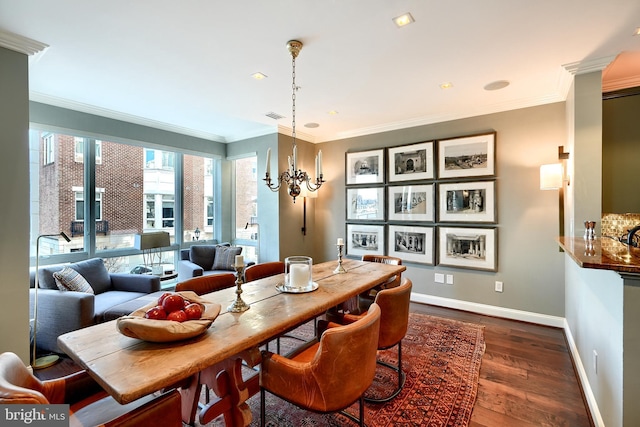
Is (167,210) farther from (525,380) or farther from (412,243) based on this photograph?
(525,380)

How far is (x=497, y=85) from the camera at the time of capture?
310 centimetres

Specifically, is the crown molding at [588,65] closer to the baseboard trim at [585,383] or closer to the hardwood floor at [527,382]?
the baseboard trim at [585,383]

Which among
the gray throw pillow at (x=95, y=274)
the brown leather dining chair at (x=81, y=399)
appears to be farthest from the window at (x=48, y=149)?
the brown leather dining chair at (x=81, y=399)

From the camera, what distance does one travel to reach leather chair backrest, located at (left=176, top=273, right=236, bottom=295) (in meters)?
2.15

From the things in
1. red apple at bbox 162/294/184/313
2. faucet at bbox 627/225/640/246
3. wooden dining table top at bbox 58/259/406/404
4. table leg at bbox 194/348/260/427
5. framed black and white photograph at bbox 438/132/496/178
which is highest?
framed black and white photograph at bbox 438/132/496/178

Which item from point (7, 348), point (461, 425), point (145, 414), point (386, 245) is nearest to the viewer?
point (145, 414)

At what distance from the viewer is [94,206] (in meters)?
3.91

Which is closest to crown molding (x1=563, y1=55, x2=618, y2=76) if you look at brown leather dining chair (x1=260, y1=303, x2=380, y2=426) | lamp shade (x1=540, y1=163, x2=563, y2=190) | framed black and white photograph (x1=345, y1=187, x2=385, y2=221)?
lamp shade (x1=540, y1=163, x2=563, y2=190)

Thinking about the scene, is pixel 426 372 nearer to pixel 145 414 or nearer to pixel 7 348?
pixel 145 414

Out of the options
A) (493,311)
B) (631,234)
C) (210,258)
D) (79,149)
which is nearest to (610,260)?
(631,234)

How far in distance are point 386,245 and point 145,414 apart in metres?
3.94

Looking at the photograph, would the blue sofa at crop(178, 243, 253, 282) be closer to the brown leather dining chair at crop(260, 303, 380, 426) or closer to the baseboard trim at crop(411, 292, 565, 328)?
the baseboard trim at crop(411, 292, 565, 328)

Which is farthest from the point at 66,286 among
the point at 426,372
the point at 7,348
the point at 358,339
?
the point at 426,372

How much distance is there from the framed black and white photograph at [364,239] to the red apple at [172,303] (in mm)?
3624
